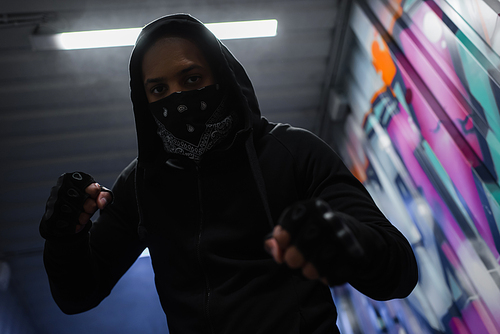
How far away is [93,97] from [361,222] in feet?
8.24

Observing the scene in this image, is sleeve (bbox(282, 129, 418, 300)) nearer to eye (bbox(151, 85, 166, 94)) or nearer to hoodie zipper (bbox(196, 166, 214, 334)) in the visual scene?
hoodie zipper (bbox(196, 166, 214, 334))

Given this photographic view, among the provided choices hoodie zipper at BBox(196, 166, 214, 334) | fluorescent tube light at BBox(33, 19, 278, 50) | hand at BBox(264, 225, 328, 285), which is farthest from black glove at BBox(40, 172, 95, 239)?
fluorescent tube light at BBox(33, 19, 278, 50)

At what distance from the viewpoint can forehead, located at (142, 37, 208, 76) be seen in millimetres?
1446

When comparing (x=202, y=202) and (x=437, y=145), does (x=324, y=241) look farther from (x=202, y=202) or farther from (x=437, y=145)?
(x=437, y=145)

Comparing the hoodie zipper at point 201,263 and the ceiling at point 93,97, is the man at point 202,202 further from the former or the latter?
the ceiling at point 93,97

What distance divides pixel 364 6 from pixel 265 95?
1054 mm

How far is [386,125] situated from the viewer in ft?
A: 8.32

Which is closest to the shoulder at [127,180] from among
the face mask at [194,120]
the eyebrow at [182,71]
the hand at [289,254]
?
the face mask at [194,120]

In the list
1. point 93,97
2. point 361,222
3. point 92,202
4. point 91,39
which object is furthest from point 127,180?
point 93,97

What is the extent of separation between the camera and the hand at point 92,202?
4.22 feet

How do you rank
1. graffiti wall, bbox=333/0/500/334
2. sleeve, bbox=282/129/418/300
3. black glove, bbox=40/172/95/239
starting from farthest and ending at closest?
graffiti wall, bbox=333/0/500/334
black glove, bbox=40/172/95/239
sleeve, bbox=282/129/418/300

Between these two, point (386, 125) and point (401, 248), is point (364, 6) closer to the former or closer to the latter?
point (386, 125)

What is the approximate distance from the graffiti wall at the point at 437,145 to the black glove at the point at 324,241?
1.12m

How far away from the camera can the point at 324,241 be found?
0.77m
